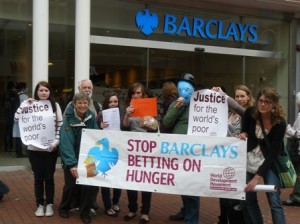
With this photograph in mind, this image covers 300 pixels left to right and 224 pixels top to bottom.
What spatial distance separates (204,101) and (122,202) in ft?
8.72

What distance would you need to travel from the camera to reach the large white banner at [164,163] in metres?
5.15

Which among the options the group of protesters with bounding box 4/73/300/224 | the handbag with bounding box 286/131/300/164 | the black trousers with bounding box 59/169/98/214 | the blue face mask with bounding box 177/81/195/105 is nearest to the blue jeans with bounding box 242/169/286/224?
the group of protesters with bounding box 4/73/300/224

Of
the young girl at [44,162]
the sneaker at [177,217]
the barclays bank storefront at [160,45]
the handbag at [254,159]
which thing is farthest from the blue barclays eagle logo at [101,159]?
the barclays bank storefront at [160,45]

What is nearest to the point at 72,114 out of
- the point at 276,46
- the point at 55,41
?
the point at 55,41

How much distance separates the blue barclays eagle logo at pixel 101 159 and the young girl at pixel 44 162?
686mm

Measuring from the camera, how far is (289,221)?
6520 millimetres

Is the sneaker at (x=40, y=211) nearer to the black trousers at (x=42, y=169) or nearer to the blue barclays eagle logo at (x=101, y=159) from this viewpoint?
the black trousers at (x=42, y=169)

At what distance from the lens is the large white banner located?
515 centimetres

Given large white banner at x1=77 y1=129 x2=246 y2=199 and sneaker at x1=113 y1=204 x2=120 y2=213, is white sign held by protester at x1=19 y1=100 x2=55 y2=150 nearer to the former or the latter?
large white banner at x1=77 y1=129 x2=246 y2=199

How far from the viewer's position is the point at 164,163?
18.0ft

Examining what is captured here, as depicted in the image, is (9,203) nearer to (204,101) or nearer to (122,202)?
(122,202)

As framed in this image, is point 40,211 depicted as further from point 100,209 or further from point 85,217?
point 100,209

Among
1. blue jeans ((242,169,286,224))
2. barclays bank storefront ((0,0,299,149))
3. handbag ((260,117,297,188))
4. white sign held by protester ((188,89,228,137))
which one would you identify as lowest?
blue jeans ((242,169,286,224))

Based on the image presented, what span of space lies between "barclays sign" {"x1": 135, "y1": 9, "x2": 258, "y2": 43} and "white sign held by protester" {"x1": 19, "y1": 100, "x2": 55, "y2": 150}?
6377 millimetres
